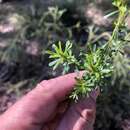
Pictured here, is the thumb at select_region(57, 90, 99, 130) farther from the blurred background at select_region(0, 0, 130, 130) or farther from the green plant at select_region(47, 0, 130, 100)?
the blurred background at select_region(0, 0, 130, 130)

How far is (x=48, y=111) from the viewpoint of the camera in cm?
157

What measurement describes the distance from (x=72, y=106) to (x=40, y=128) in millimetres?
162

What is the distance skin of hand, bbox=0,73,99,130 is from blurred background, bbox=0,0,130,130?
A: 1625 millimetres

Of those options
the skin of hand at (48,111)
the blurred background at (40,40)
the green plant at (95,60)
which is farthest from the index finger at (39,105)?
the blurred background at (40,40)

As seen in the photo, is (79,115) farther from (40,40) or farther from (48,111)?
(40,40)

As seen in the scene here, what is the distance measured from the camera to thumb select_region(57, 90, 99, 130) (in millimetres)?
1531

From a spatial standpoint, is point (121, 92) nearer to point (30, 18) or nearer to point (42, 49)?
point (42, 49)

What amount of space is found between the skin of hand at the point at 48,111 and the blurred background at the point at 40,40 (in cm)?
162

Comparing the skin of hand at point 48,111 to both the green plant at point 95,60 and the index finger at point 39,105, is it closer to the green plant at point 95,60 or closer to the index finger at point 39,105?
the index finger at point 39,105

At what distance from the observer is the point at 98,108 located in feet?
10.5

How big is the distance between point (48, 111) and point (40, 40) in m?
2.42

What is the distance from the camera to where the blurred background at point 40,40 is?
3.33 meters

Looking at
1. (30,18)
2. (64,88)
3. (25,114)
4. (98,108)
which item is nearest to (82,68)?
(64,88)

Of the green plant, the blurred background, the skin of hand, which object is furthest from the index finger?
the blurred background
